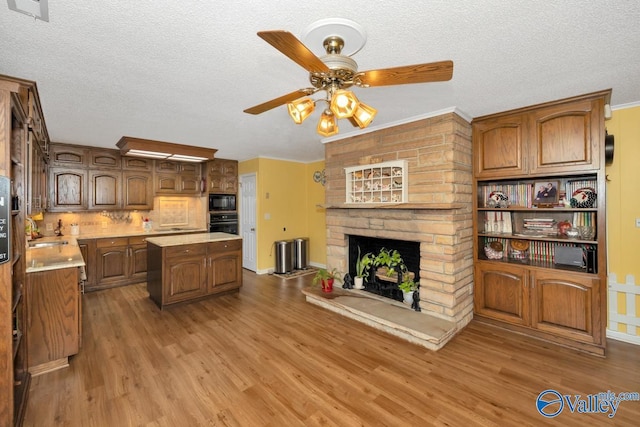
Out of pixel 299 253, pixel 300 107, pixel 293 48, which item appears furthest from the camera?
pixel 299 253

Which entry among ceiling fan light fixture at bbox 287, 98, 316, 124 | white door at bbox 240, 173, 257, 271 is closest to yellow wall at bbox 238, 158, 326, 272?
white door at bbox 240, 173, 257, 271

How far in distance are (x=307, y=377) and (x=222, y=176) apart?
15.6 ft

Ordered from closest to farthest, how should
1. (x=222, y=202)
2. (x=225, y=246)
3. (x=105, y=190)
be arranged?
(x=225, y=246) < (x=105, y=190) < (x=222, y=202)

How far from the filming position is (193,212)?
6.10 metres

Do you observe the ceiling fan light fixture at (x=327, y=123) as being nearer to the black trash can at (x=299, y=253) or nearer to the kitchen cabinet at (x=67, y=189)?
the black trash can at (x=299, y=253)

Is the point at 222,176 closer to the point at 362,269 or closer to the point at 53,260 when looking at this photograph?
the point at 53,260

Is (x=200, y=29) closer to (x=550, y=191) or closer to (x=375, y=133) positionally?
(x=375, y=133)

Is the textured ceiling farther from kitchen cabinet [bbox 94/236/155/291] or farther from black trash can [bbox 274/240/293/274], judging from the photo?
black trash can [bbox 274/240/293/274]

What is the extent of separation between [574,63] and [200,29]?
2.59 meters

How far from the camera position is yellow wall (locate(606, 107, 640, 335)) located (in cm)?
278

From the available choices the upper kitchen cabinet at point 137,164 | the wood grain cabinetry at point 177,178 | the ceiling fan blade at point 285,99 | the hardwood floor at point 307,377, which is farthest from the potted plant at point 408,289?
the upper kitchen cabinet at point 137,164

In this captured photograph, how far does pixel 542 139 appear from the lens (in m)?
2.88

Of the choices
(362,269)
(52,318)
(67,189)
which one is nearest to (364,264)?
(362,269)

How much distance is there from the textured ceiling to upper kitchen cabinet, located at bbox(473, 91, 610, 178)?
176 mm
